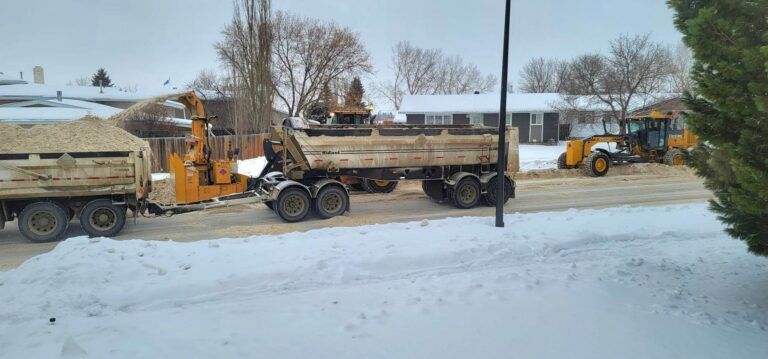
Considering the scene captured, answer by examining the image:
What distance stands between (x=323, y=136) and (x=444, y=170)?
11.7 ft

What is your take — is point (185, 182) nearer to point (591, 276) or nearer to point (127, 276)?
point (127, 276)

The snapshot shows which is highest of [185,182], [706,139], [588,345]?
[706,139]

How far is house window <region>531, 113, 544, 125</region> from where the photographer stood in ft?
134

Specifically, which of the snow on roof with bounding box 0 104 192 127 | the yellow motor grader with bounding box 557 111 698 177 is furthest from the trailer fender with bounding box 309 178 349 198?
the snow on roof with bounding box 0 104 192 127

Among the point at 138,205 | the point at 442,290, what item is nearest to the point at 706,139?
the point at 442,290

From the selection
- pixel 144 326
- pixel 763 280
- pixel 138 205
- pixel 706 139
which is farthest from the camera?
pixel 138 205

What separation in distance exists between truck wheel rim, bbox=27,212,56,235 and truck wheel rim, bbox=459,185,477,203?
901 cm

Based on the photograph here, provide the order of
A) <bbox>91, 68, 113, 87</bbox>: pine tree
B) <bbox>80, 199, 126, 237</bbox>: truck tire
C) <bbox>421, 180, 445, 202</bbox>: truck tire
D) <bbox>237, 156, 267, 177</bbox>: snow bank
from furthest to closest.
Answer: <bbox>91, 68, 113, 87</bbox>: pine tree
<bbox>237, 156, 267, 177</bbox>: snow bank
<bbox>421, 180, 445, 202</bbox>: truck tire
<bbox>80, 199, 126, 237</bbox>: truck tire

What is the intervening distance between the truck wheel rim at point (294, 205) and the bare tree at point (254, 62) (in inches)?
632

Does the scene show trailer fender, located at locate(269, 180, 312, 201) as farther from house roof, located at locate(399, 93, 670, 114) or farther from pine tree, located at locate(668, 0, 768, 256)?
house roof, located at locate(399, 93, 670, 114)

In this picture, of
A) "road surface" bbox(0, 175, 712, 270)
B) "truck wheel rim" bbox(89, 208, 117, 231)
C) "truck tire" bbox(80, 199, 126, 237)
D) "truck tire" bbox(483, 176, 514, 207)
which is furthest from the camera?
"truck tire" bbox(483, 176, 514, 207)

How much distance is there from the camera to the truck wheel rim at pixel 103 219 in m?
9.80

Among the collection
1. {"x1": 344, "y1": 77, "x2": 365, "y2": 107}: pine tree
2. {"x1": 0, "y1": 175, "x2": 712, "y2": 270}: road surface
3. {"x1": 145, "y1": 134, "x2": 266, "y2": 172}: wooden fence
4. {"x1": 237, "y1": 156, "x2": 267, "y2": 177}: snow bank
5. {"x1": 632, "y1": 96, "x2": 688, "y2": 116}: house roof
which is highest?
{"x1": 344, "y1": 77, "x2": 365, "y2": 107}: pine tree

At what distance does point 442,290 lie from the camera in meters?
5.25
